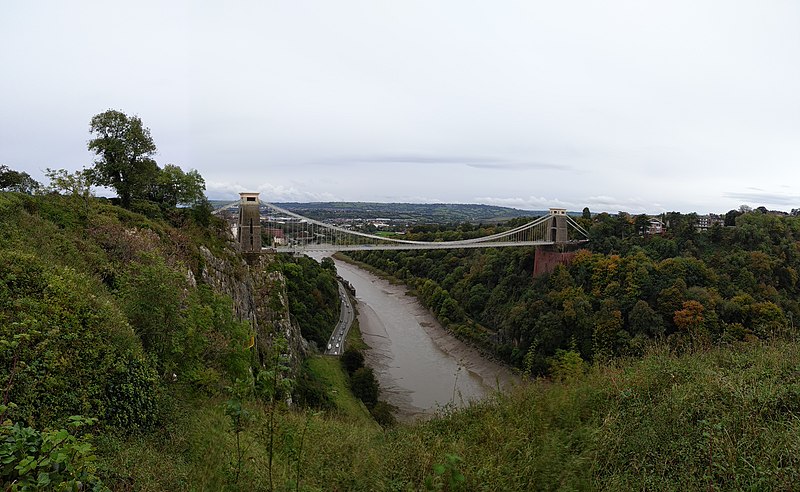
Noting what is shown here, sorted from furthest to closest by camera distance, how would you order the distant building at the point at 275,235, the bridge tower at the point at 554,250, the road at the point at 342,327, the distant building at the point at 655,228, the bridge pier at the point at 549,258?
1. the bridge tower at the point at 554,250
2. the bridge pier at the point at 549,258
3. the distant building at the point at 655,228
4. the road at the point at 342,327
5. the distant building at the point at 275,235

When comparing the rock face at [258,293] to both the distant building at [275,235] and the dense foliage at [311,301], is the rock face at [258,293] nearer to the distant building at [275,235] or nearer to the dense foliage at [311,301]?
the dense foliage at [311,301]

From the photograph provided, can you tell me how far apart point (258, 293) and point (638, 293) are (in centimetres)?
1312

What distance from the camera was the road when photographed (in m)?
17.9

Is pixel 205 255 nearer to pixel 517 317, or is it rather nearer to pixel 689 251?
→ pixel 517 317

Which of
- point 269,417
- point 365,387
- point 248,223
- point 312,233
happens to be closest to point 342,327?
point 312,233

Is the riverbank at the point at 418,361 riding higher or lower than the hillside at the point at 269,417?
lower

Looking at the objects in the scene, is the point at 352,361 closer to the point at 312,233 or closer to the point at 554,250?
the point at 312,233

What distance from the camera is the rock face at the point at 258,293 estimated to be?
9742 mm

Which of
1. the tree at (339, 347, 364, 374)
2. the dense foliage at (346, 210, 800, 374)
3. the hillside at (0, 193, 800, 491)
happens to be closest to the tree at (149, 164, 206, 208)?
the hillside at (0, 193, 800, 491)

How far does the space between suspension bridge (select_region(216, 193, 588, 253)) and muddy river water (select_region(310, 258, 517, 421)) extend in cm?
442

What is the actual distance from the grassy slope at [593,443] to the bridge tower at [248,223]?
34.4ft

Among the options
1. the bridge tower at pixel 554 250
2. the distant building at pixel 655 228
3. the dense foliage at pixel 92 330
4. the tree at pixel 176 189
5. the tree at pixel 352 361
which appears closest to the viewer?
the dense foliage at pixel 92 330

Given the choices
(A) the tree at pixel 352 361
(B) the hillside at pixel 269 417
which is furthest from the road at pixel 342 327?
(B) the hillside at pixel 269 417

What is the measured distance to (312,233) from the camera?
22.6 m
